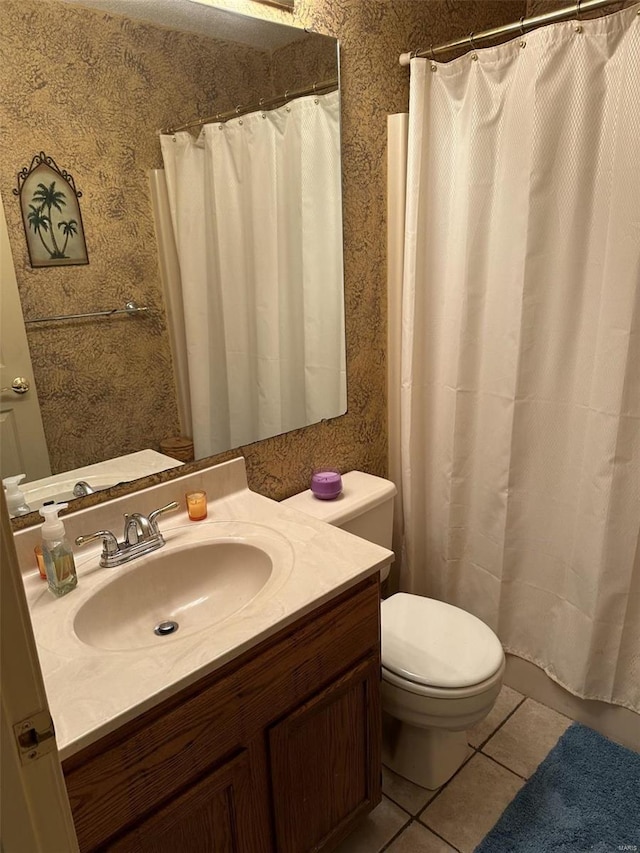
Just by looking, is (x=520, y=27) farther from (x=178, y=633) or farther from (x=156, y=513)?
(x=178, y=633)

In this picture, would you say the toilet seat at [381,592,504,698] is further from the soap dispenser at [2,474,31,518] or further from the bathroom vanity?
the soap dispenser at [2,474,31,518]

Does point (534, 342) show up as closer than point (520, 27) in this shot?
No

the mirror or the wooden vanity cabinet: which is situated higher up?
the mirror

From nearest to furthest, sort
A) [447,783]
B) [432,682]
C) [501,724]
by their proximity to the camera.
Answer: [432,682]
[447,783]
[501,724]

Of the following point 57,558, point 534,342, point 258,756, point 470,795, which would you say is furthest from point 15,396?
point 470,795

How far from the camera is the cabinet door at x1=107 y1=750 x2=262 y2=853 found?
0.96 meters

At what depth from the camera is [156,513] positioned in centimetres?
134

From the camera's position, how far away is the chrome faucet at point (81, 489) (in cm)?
133

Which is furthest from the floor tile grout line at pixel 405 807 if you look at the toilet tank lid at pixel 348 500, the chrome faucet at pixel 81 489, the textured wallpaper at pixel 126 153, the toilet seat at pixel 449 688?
the chrome faucet at pixel 81 489

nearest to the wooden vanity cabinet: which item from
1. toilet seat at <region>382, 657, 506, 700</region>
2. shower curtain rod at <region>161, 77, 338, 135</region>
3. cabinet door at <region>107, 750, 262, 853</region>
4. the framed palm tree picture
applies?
cabinet door at <region>107, 750, 262, 853</region>

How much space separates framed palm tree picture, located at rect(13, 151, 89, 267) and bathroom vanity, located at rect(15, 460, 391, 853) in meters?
0.56

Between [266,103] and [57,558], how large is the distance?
3.99ft

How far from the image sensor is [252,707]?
42.4 inches

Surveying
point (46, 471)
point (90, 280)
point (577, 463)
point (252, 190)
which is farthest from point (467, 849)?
point (252, 190)
